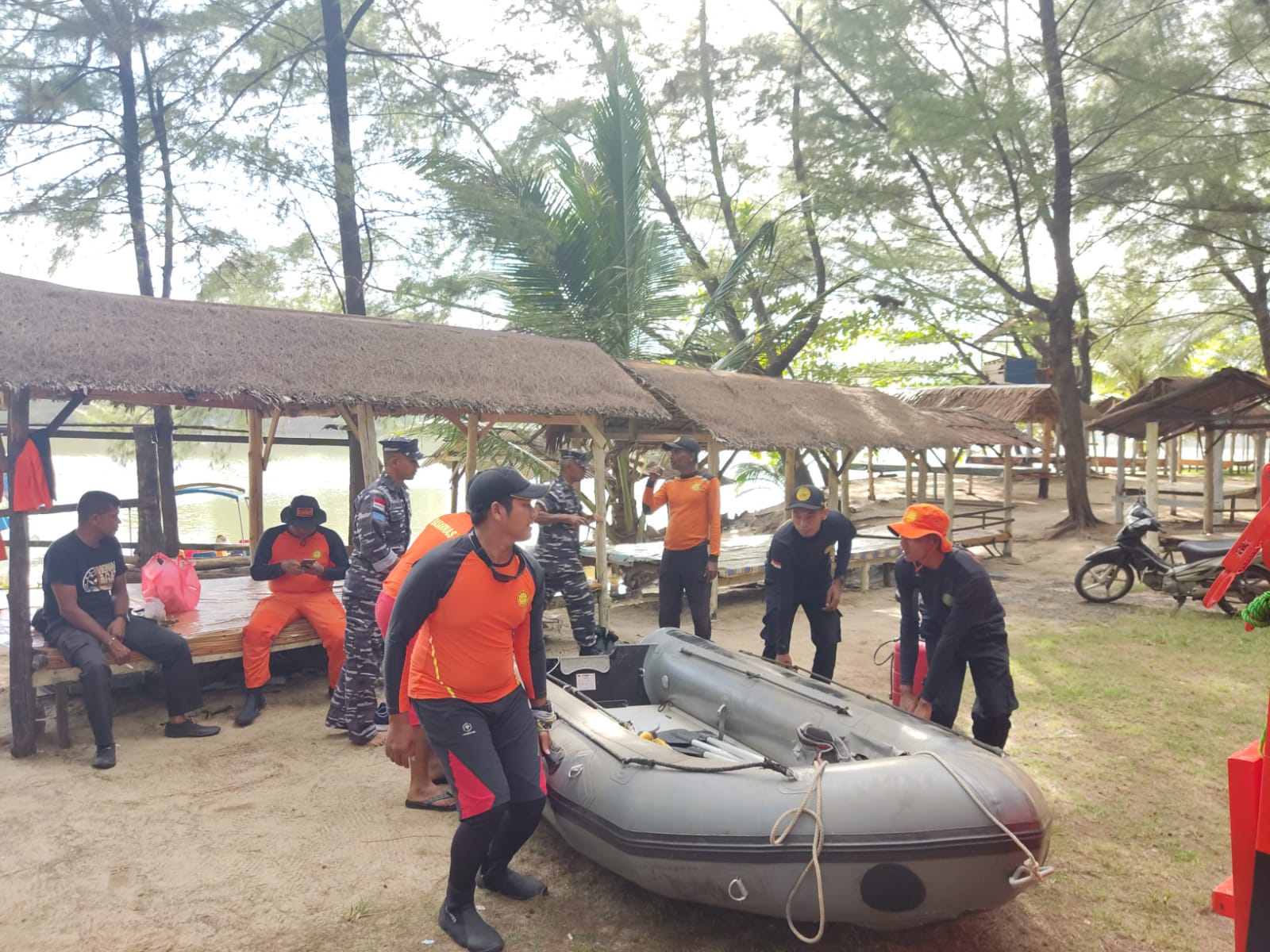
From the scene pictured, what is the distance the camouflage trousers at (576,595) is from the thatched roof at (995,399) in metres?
11.7

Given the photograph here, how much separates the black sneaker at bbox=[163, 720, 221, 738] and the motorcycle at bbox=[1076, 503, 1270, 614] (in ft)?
29.3

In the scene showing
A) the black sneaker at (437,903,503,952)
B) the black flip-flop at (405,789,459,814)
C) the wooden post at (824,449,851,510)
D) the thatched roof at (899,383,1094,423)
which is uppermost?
the thatched roof at (899,383,1094,423)

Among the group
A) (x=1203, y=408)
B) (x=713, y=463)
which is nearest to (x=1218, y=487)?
(x=1203, y=408)

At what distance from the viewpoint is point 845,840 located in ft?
9.56

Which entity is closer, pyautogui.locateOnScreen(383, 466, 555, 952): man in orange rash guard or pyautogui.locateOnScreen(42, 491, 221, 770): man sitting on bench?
pyautogui.locateOnScreen(383, 466, 555, 952): man in orange rash guard

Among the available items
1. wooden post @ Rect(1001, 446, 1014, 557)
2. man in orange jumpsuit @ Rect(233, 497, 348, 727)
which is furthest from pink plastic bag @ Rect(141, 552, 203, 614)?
wooden post @ Rect(1001, 446, 1014, 557)

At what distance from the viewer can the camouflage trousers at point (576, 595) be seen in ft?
22.6

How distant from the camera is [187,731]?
5.34m

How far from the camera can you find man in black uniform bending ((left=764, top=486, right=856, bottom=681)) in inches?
209

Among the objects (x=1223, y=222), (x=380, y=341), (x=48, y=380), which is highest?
(x=1223, y=222)

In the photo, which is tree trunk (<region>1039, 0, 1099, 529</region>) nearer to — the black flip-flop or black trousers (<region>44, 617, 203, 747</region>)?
the black flip-flop

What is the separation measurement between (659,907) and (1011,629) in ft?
20.9

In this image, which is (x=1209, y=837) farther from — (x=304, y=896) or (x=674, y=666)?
(x=304, y=896)

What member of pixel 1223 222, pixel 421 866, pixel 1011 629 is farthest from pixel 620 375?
pixel 1223 222
